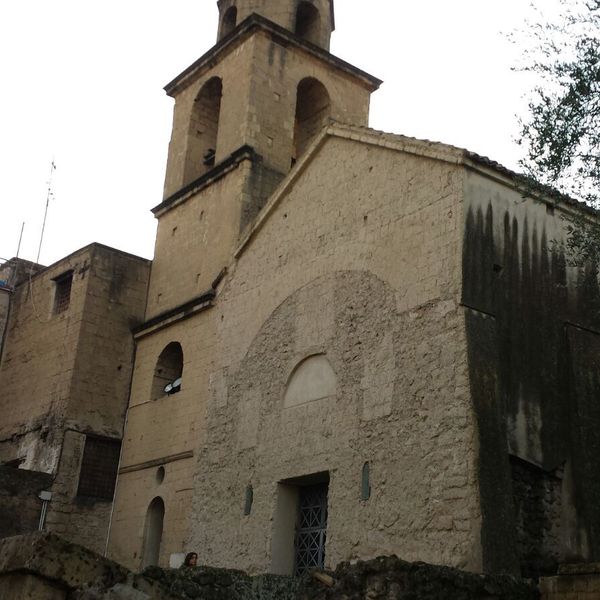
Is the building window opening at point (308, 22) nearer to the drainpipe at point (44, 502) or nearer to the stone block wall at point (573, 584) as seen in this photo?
the drainpipe at point (44, 502)

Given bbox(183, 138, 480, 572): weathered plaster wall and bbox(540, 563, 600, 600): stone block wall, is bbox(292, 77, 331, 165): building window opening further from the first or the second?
bbox(540, 563, 600, 600): stone block wall

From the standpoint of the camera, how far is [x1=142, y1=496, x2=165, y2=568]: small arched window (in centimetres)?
1689

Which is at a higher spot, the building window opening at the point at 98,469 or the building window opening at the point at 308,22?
the building window opening at the point at 308,22

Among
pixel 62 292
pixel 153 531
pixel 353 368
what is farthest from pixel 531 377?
pixel 62 292

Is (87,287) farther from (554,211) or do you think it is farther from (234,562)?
(554,211)

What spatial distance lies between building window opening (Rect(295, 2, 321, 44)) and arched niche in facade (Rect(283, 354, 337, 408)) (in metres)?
10.4

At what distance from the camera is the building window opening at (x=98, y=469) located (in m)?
18.1

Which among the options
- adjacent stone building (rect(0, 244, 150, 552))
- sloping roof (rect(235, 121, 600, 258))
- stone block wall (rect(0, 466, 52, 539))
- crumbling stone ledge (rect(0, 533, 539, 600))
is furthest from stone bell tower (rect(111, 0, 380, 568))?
crumbling stone ledge (rect(0, 533, 539, 600))

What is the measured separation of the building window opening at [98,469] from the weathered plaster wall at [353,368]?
3366 mm

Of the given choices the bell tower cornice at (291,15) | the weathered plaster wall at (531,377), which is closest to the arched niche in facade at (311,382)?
the weathered plaster wall at (531,377)

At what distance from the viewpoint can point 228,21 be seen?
22422 mm

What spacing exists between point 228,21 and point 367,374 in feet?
41.8

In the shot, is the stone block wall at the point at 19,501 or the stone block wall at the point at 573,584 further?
the stone block wall at the point at 19,501

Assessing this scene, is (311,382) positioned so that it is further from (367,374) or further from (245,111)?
(245,111)
